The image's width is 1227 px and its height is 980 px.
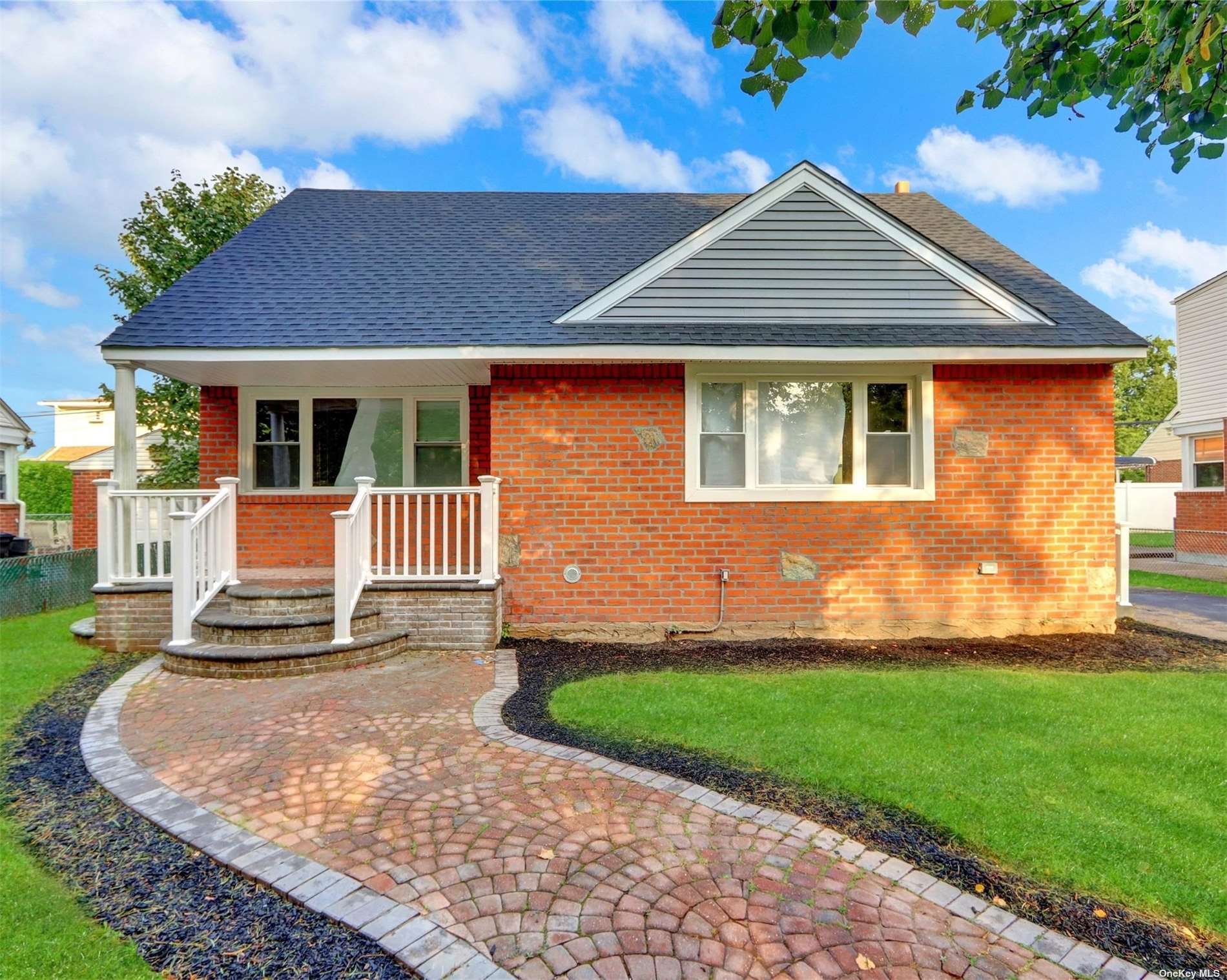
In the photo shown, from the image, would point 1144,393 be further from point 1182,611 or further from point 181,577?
point 181,577

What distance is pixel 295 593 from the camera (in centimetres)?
616

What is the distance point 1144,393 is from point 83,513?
5434 cm

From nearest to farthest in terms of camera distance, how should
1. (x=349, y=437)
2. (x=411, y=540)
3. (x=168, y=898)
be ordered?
1. (x=168, y=898)
2. (x=411, y=540)
3. (x=349, y=437)

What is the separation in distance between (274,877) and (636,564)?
16.1ft

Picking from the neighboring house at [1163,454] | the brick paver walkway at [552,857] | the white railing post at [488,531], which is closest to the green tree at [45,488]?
the white railing post at [488,531]

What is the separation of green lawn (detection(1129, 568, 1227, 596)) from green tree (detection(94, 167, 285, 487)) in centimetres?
1868

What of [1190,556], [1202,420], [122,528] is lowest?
[1190,556]

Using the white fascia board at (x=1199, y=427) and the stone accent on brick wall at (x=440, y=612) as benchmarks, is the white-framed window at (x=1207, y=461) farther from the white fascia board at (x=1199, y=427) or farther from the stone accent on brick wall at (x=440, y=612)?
the stone accent on brick wall at (x=440, y=612)

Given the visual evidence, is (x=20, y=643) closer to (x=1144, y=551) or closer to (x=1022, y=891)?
(x=1022, y=891)

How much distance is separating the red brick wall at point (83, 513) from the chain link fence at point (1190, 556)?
82.1 feet

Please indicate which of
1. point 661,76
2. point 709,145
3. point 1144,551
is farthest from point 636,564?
point 1144,551

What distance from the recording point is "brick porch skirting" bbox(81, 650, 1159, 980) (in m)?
2.07

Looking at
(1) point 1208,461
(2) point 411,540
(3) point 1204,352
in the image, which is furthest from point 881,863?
(3) point 1204,352

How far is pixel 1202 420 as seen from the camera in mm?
15250
